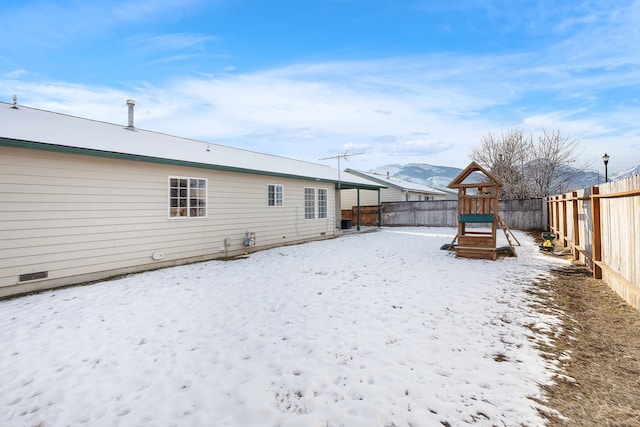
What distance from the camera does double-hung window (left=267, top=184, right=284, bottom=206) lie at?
11.5 m

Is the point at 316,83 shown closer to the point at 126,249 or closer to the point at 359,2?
the point at 359,2

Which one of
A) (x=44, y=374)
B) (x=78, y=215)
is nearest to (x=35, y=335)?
(x=44, y=374)

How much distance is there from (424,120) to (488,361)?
12.9 m

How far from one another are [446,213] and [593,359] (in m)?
17.5

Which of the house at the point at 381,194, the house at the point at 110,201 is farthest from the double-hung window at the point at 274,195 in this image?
the house at the point at 381,194

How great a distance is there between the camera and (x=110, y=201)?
708 cm

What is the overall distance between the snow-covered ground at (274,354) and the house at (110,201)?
0.86 metres

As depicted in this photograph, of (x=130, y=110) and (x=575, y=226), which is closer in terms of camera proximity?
(x=575, y=226)

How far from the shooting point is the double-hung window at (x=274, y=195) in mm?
11547

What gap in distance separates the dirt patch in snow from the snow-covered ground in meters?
0.19

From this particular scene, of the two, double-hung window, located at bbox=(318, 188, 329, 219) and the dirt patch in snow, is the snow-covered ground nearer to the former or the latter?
the dirt patch in snow

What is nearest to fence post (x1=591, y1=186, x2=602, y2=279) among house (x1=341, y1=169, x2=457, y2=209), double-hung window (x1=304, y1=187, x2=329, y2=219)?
double-hung window (x1=304, y1=187, x2=329, y2=219)

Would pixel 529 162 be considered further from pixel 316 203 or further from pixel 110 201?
pixel 110 201

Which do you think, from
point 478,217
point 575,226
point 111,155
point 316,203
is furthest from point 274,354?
point 316,203
